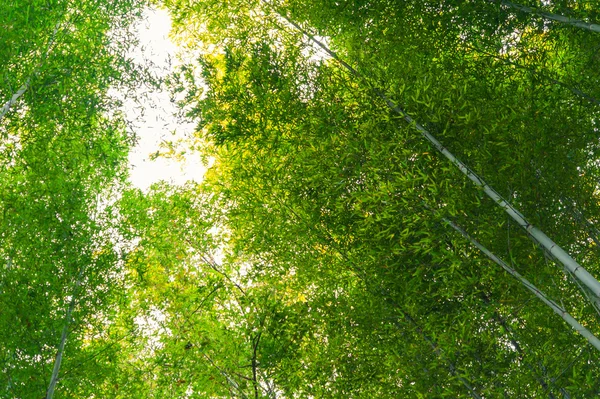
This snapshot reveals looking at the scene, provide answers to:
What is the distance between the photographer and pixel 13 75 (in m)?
4.75

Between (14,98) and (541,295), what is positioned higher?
(14,98)

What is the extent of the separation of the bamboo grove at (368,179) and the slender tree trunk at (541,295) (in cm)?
2

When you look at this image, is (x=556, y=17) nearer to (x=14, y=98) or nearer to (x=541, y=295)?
(x=541, y=295)

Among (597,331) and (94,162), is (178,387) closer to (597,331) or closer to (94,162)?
(94,162)

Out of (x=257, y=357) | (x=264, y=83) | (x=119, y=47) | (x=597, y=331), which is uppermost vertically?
(x=119, y=47)

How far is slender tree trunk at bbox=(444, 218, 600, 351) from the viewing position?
10.9 ft

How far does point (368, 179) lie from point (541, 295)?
4.61ft

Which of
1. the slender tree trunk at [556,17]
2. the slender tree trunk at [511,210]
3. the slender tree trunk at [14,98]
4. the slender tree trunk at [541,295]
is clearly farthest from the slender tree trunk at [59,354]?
the slender tree trunk at [556,17]

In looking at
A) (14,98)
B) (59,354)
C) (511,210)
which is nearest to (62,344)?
(59,354)

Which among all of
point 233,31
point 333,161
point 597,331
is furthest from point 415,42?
point 597,331

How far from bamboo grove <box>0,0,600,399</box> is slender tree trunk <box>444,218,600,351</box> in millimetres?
17

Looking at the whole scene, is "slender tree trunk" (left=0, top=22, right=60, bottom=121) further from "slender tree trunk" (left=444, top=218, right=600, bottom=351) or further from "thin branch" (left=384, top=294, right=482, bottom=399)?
"slender tree trunk" (left=444, top=218, right=600, bottom=351)

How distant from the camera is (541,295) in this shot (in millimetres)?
3627

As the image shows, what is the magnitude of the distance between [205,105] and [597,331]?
3733 millimetres
